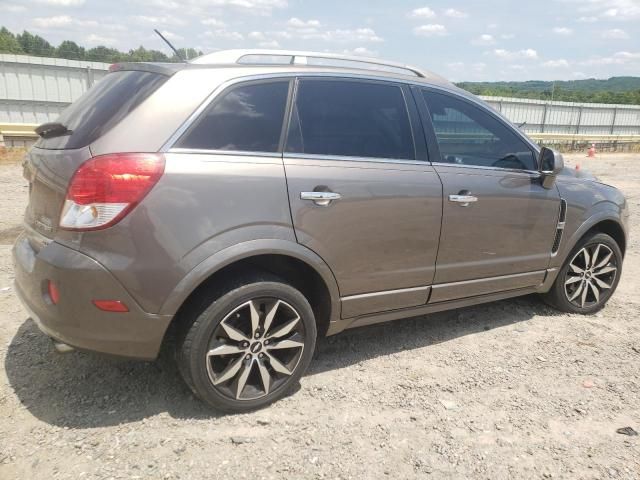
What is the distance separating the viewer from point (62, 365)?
3186mm

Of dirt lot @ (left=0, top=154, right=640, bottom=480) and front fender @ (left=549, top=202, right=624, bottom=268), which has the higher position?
front fender @ (left=549, top=202, right=624, bottom=268)

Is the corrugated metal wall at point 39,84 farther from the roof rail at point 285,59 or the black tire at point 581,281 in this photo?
the roof rail at point 285,59

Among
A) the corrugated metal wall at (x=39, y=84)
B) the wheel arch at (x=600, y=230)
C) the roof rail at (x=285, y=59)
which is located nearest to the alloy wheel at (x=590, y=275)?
the wheel arch at (x=600, y=230)

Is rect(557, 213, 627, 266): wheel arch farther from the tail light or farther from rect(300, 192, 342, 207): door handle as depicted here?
the tail light

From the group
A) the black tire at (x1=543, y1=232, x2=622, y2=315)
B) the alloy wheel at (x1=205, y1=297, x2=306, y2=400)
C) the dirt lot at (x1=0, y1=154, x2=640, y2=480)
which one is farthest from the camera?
the black tire at (x1=543, y1=232, x2=622, y2=315)

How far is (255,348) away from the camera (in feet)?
9.14

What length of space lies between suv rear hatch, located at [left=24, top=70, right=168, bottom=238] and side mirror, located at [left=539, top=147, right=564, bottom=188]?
9.07ft

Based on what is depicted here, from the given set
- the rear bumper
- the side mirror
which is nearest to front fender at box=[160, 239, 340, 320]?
the rear bumper

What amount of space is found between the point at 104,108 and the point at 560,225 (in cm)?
334

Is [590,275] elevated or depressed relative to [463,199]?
depressed

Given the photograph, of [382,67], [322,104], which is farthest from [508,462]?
[382,67]

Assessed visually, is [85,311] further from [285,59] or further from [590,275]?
[590,275]

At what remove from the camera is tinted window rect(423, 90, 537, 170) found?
3463 millimetres

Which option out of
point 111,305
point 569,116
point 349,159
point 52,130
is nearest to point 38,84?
point 52,130
